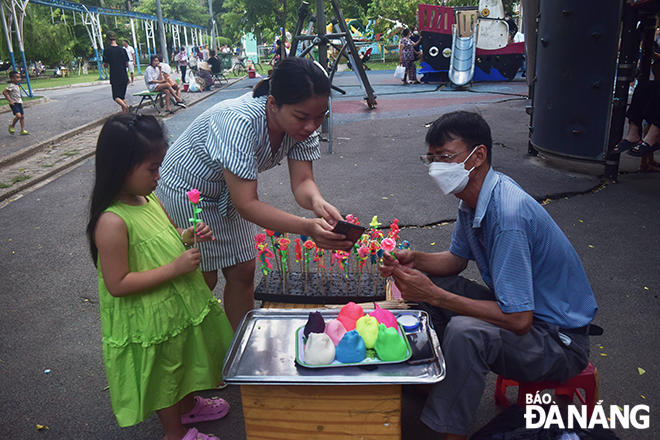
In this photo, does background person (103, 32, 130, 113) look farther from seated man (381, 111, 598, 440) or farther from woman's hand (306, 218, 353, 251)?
seated man (381, 111, 598, 440)

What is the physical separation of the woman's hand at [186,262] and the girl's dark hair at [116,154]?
369mm

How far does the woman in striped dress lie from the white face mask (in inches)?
19.5

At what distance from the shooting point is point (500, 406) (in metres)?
2.50

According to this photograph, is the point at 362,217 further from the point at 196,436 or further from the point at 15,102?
the point at 15,102

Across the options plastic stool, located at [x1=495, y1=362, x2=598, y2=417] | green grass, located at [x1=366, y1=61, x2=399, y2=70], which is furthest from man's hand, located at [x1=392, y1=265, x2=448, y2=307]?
green grass, located at [x1=366, y1=61, x2=399, y2=70]

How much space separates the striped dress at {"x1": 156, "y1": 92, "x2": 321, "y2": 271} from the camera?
7.10 feet

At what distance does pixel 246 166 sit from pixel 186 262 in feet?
1.58

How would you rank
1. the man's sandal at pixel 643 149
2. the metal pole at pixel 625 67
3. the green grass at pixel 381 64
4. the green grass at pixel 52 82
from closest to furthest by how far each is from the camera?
the metal pole at pixel 625 67, the man's sandal at pixel 643 149, the green grass at pixel 52 82, the green grass at pixel 381 64

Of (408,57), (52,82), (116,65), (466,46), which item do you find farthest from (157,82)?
(52,82)

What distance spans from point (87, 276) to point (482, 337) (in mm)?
3490

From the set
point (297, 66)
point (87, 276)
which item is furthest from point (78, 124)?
point (297, 66)

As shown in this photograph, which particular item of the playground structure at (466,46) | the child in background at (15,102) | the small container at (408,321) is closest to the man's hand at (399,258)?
the small container at (408,321)

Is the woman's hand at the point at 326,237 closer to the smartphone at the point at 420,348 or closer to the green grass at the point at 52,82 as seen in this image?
the smartphone at the point at 420,348

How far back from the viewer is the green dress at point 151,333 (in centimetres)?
206
